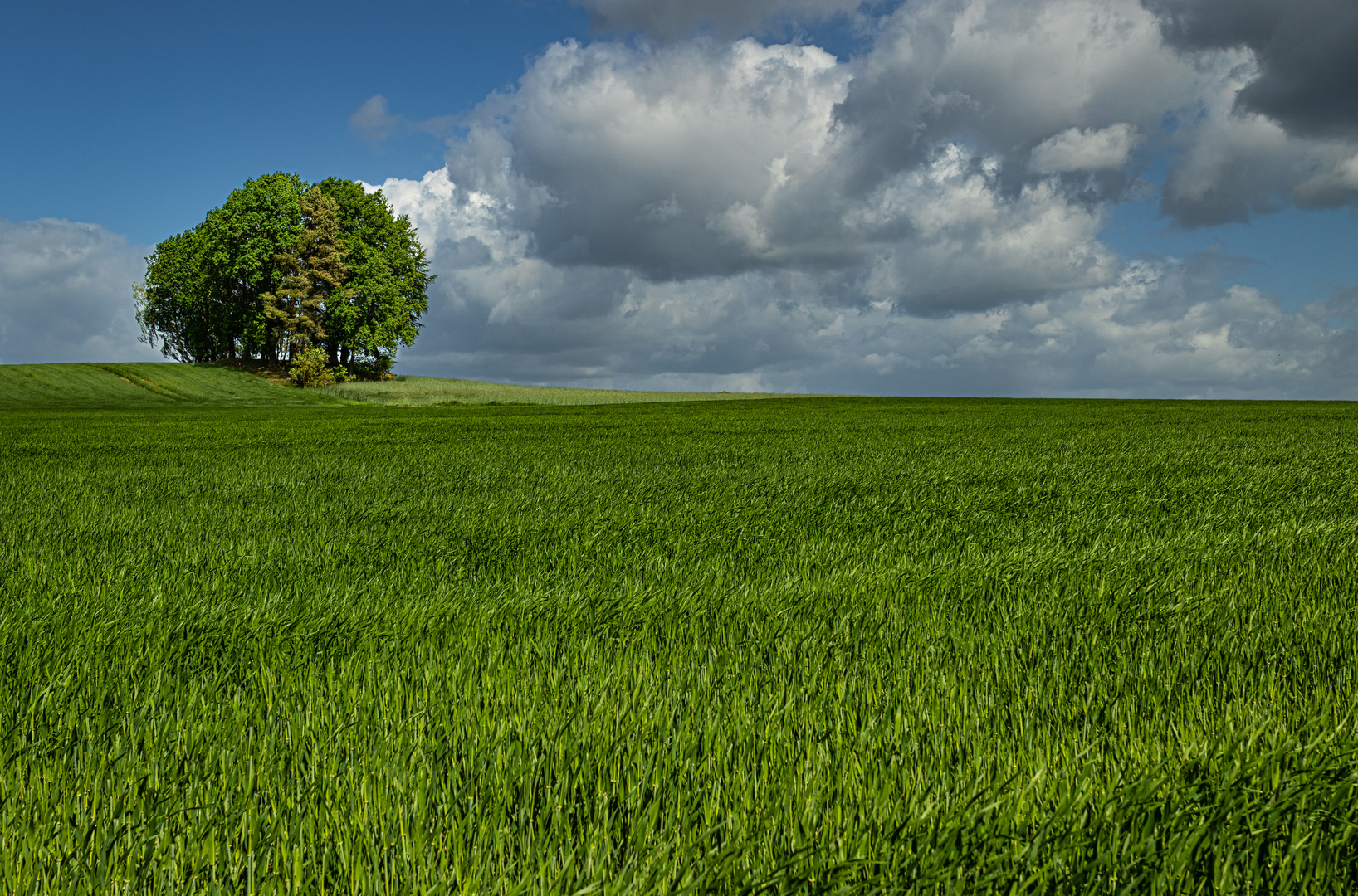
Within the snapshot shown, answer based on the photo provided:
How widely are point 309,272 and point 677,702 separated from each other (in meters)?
55.3

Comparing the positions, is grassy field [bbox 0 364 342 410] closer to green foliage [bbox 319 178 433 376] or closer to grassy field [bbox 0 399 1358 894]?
green foliage [bbox 319 178 433 376]

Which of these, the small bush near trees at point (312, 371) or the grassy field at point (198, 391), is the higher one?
the small bush near trees at point (312, 371)

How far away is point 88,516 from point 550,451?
681 centimetres

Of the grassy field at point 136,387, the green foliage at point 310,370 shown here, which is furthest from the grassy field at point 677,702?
the green foliage at point 310,370

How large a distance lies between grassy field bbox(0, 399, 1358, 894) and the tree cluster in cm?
4924

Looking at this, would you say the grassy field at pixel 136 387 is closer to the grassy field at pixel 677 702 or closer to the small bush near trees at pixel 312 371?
Answer: the small bush near trees at pixel 312 371

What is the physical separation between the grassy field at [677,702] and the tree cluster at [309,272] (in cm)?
Result: 4924

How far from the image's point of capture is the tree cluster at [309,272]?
5038 cm

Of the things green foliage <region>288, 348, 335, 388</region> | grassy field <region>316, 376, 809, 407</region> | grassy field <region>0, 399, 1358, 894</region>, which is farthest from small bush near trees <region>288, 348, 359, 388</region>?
grassy field <region>0, 399, 1358, 894</region>

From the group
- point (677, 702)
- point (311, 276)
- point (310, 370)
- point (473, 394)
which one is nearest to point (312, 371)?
point (310, 370)

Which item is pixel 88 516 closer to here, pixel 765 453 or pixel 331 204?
pixel 765 453

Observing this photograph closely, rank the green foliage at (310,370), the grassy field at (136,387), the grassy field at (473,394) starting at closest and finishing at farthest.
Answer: the grassy field at (136,387) → the grassy field at (473,394) → the green foliage at (310,370)

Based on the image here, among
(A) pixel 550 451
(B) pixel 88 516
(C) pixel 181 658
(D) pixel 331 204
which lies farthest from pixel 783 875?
(D) pixel 331 204

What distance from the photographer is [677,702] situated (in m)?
2.48
